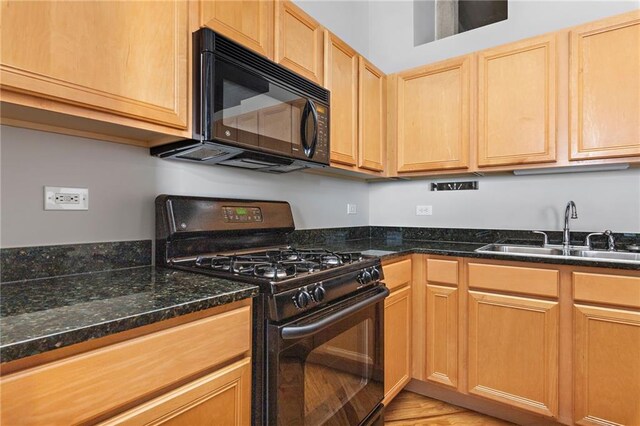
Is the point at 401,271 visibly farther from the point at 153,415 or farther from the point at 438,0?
the point at 438,0

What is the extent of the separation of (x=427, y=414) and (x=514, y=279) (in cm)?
91

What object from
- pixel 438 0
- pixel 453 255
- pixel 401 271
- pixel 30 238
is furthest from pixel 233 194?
pixel 438 0

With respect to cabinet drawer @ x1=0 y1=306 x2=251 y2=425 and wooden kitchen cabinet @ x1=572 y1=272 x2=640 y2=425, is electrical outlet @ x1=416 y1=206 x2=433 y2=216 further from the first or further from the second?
cabinet drawer @ x1=0 y1=306 x2=251 y2=425

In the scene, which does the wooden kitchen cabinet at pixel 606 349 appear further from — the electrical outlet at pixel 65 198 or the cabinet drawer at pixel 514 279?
the electrical outlet at pixel 65 198

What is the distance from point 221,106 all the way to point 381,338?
1244 millimetres

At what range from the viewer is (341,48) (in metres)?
2.05

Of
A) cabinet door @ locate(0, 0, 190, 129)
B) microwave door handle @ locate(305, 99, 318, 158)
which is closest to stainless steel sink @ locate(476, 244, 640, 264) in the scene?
microwave door handle @ locate(305, 99, 318, 158)

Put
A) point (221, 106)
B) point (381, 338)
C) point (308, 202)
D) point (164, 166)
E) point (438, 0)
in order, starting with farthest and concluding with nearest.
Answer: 1. point (438, 0)
2. point (308, 202)
3. point (381, 338)
4. point (164, 166)
5. point (221, 106)

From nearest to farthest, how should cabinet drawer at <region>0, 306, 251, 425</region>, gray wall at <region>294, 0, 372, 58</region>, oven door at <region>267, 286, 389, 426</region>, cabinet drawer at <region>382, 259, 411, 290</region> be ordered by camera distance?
1. cabinet drawer at <region>0, 306, 251, 425</region>
2. oven door at <region>267, 286, 389, 426</region>
3. cabinet drawer at <region>382, 259, 411, 290</region>
4. gray wall at <region>294, 0, 372, 58</region>

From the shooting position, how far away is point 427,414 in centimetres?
196

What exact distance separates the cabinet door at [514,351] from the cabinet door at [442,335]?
0.29 feet

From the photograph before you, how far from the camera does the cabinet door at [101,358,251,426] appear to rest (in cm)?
80

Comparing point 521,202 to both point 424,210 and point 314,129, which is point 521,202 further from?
point 314,129

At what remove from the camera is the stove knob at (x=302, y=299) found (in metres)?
1.14
